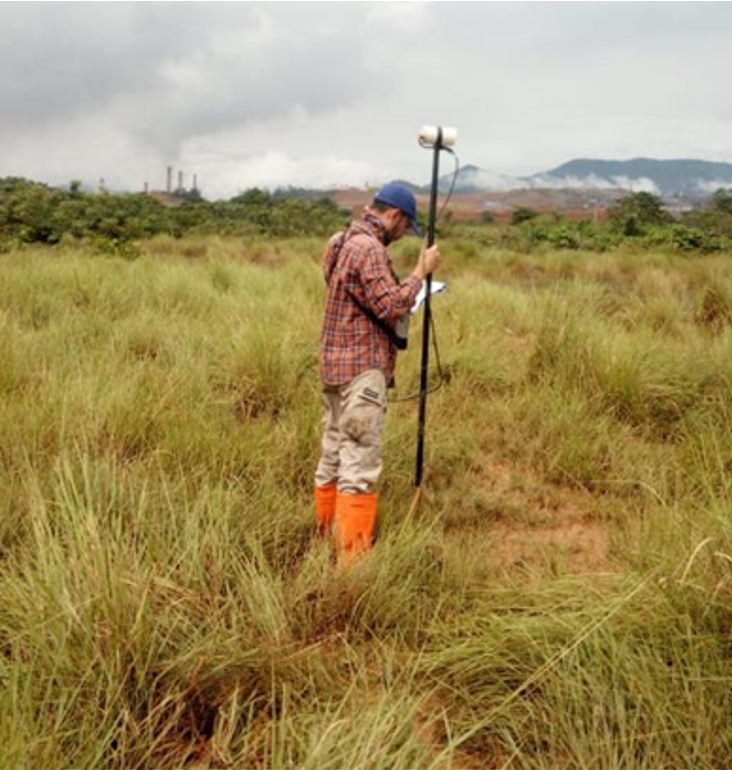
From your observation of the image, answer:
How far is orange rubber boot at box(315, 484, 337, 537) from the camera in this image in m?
3.54

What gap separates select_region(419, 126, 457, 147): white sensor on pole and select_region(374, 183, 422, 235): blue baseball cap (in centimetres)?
42

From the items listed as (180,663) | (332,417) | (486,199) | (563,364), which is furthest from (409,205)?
(486,199)

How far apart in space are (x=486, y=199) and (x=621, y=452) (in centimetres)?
8098

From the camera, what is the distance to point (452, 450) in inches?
183

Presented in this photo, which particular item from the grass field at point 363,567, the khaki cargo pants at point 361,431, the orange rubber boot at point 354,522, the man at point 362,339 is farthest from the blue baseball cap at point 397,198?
the grass field at point 363,567

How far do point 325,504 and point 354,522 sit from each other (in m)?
0.33

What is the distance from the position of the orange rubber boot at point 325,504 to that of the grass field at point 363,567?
11cm

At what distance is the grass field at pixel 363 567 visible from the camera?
2.09 metres

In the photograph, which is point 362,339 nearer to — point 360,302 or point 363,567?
point 360,302

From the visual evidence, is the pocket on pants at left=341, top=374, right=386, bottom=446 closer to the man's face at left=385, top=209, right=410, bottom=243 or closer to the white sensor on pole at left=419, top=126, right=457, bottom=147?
the man's face at left=385, top=209, right=410, bottom=243

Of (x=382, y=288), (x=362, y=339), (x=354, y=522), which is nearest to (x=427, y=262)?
(x=382, y=288)

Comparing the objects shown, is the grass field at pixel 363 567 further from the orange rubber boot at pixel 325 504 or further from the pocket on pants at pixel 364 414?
the pocket on pants at pixel 364 414

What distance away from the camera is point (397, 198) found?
126 inches

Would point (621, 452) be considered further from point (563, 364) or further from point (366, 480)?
point (366, 480)
